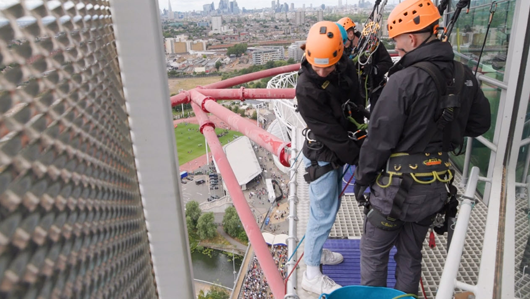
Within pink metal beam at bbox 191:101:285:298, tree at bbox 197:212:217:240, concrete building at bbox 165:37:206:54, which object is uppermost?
pink metal beam at bbox 191:101:285:298

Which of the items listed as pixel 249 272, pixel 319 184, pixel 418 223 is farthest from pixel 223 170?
pixel 249 272

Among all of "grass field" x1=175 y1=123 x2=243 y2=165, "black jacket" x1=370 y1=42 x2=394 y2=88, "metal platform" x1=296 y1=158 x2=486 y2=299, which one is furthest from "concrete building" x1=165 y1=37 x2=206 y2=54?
"black jacket" x1=370 y1=42 x2=394 y2=88

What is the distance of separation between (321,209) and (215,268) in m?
21.7

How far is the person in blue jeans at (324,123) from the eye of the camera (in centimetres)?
250

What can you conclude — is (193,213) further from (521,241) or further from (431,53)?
(431,53)

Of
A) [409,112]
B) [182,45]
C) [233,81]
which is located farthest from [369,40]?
[182,45]

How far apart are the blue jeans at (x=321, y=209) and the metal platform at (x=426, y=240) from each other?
0.36 meters

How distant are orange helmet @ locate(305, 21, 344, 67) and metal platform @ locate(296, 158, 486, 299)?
1.59 metres

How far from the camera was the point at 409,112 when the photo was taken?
2.02 metres

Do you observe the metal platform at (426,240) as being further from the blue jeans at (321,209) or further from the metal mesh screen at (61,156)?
the metal mesh screen at (61,156)

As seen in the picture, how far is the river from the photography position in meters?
22.6

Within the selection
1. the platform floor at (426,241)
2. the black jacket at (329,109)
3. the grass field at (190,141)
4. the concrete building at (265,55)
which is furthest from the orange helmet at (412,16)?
the concrete building at (265,55)

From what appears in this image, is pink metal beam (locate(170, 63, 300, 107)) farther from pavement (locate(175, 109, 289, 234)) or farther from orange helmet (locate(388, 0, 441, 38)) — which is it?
pavement (locate(175, 109, 289, 234))

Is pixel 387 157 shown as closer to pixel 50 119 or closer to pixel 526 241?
pixel 526 241
